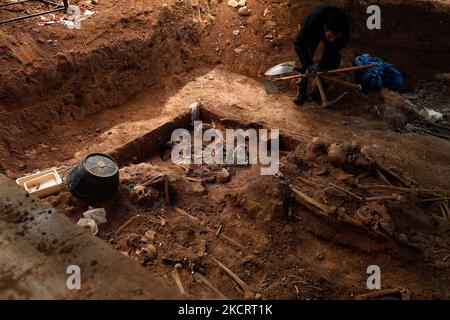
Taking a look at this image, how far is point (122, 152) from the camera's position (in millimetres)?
5688

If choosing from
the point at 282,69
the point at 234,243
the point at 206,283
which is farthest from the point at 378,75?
the point at 206,283

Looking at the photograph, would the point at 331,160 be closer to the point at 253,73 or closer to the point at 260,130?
the point at 260,130

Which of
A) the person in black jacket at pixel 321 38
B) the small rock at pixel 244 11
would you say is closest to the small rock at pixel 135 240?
the person in black jacket at pixel 321 38

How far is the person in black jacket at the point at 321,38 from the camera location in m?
6.11

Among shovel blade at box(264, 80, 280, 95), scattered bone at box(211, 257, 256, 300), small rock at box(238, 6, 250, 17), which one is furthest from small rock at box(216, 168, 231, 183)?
small rock at box(238, 6, 250, 17)

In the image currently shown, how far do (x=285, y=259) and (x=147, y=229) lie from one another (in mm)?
1476

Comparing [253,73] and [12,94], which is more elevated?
[12,94]

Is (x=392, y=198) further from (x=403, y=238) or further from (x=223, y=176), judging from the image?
(x=223, y=176)

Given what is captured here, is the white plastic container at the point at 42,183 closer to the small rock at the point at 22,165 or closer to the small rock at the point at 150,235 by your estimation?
the small rock at the point at 22,165

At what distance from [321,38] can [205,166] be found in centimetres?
276

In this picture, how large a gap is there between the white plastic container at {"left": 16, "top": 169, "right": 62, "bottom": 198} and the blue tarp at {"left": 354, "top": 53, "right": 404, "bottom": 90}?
5111mm

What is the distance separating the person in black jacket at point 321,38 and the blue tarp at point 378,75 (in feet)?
1.88

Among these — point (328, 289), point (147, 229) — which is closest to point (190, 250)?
point (147, 229)

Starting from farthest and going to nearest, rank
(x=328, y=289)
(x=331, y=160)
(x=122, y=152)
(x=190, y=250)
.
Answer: (x=122, y=152) → (x=331, y=160) → (x=190, y=250) → (x=328, y=289)
